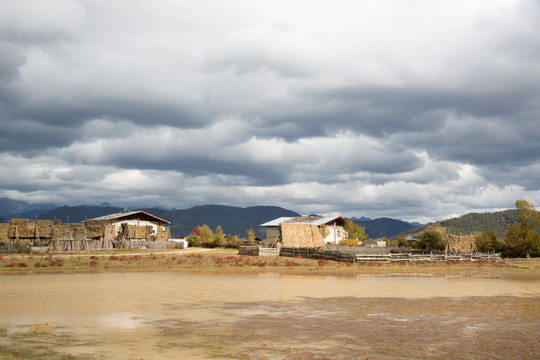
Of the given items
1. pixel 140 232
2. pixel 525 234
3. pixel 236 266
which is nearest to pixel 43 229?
pixel 140 232

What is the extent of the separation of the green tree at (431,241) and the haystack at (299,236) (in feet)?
96.4

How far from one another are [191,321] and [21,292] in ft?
44.2

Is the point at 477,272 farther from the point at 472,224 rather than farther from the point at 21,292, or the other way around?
the point at 472,224

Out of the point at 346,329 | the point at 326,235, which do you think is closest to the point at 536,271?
the point at 346,329

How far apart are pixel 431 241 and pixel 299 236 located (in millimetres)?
38511

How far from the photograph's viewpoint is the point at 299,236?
71.2 m

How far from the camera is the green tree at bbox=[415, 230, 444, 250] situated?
306 feet

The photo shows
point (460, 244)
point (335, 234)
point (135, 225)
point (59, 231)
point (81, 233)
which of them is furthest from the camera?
point (335, 234)

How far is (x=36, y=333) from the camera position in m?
14.6

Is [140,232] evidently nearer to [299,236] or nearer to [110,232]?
[110,232]

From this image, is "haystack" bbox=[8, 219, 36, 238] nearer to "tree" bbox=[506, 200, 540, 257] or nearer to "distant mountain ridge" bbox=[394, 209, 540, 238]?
"tree" bbox=[506, 200, 540, 257]

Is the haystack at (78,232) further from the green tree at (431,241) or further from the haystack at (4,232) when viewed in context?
the green tree at (431,241)

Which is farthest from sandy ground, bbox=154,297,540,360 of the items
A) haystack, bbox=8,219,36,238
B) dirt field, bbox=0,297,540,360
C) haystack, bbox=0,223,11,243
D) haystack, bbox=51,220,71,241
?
haystack, bbox=0,223,11,243

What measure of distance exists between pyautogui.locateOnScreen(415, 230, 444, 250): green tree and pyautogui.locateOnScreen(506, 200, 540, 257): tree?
677 inches
